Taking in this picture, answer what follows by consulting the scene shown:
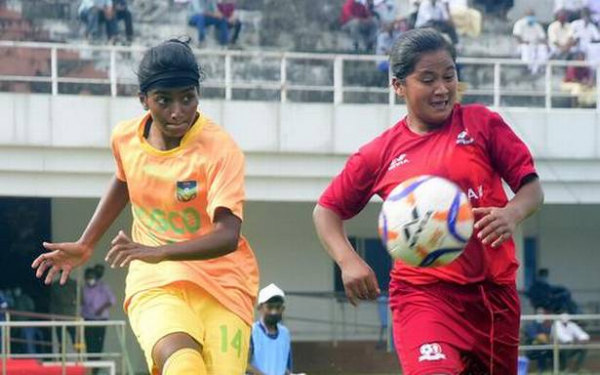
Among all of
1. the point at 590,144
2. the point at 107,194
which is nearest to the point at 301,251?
the point at 590,144

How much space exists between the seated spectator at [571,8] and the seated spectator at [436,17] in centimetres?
222

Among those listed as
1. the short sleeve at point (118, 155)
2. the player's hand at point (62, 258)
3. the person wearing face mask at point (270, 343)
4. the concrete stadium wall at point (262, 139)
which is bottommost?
the person wearing face mask at point (270, 343)

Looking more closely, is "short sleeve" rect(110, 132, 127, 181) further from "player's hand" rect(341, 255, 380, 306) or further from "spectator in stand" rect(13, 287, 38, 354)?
"spectator in stand" rect(13, 287, 38, 354)

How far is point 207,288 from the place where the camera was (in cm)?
842

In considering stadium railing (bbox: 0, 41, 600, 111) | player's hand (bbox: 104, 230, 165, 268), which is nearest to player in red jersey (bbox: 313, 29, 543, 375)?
player's hand (bbox: 104, 230, 165, 268)

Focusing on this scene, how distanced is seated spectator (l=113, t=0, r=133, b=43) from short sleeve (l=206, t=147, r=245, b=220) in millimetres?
16600

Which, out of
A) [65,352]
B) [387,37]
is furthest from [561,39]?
[65,352]

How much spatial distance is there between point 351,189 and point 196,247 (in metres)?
0.80

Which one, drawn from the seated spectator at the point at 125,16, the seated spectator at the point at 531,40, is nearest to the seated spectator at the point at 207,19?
the seated spectator at the point at 125,16

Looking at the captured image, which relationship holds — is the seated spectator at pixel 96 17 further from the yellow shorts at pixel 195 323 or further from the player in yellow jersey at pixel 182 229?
the yellow shorts at pixel 195 323

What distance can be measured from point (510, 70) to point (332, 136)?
463 cm

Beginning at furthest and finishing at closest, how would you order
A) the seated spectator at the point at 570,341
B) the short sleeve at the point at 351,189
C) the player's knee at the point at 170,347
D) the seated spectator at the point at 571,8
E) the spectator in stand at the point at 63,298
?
the seated spectator at the point at 571,8 < the spectator in stand at the point at 63,298 < the seated spectator at the point at 570,341 < the short sleeve at the point at 351,189 < the player's knee at the point at 170,347

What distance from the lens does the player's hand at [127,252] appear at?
7770 mm

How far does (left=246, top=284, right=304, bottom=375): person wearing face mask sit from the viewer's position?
14.8 m
